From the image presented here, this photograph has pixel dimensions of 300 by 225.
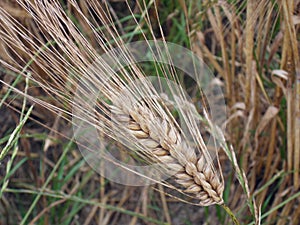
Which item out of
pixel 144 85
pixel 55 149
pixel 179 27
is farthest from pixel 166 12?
pixel 144 85

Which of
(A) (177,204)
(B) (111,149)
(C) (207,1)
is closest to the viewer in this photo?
(C) (207,1)

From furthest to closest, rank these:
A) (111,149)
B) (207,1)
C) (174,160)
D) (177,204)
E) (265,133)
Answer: (177,204) < (111,149) < (265,133) < (207,1) < (174,160)

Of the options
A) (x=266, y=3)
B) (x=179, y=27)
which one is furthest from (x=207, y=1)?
(x=179, y=27)

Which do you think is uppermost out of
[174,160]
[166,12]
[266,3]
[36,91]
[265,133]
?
[166,12]

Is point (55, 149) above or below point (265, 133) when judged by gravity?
below

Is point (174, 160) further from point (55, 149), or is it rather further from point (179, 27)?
point (55, 149)

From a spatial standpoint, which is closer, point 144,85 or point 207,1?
point 144,85
